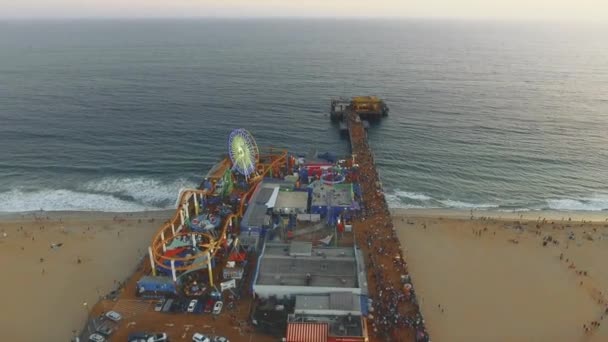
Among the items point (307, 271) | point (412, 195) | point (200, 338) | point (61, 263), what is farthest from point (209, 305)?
point (412, 195)

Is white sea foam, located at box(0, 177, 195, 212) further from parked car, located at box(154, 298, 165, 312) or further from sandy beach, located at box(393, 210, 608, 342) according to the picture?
sandy beach, located at box(393, 210, 608, 342)

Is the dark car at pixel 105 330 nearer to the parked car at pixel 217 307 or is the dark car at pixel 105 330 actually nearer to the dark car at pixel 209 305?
the dark car at pixel 209 305

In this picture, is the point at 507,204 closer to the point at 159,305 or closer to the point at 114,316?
the point at 159,305

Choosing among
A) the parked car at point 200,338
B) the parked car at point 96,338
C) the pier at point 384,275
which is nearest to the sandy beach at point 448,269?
the pier at point 384,275

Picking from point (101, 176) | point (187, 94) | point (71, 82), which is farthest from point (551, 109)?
point (71, 82)

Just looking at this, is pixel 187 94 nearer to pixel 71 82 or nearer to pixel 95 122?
pixel 95 122

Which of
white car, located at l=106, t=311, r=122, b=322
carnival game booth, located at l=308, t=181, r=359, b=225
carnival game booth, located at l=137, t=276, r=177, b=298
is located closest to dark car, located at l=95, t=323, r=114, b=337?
white car, located at l=106, t=311, r=122, b=322
